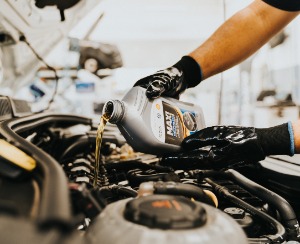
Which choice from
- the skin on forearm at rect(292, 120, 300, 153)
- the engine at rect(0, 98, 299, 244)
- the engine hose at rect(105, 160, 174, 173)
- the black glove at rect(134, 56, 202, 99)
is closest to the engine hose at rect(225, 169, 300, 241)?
the engine at rect(0, 98, 299, 244)

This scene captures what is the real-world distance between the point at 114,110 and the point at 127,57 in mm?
6700

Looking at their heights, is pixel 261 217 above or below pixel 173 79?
below

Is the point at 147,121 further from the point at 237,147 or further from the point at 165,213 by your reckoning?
the point at 165,213

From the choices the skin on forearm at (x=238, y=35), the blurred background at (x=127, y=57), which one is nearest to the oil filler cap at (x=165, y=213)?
the skin on forearm at (x=238, y=35)

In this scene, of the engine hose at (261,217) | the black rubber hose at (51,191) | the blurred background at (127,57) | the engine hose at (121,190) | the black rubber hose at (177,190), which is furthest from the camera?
the blurred background at (127,57)

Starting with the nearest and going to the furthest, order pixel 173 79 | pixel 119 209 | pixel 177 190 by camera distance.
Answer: pixel 119 209 → pixel 177 190 → pixel 173 79

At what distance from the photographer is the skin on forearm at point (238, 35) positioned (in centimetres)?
139

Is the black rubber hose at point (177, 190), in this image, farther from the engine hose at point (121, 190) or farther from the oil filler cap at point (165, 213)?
the engine hose at point (121, 190)

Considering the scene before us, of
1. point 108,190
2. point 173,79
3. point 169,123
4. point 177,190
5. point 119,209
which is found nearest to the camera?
point 119,209

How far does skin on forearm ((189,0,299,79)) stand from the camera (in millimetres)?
1386

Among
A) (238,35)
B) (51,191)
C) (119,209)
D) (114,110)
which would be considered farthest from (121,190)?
(238,35)

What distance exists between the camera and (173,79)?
4.08ft

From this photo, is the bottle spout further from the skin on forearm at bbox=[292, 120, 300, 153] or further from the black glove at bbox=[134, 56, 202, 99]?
the skin on forearm at bbox=[292, 120, 300, 153]

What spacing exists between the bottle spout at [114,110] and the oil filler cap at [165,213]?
1.59 feet
